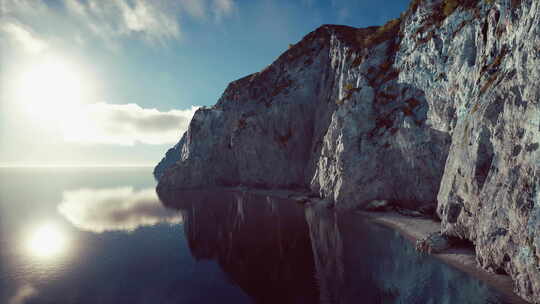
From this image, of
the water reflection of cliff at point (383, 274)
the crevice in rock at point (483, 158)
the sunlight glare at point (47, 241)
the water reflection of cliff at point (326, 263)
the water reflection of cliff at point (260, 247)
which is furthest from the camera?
the sunlight glare at point (47, 241)

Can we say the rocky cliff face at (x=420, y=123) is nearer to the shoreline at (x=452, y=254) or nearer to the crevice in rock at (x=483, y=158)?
the crevice in rock at (x=483, y=158)

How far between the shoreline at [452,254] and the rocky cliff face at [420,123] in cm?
89

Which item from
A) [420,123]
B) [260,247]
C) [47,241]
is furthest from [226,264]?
[420,123]

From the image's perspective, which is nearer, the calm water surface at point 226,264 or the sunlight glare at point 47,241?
the calm water surface at point 226,264

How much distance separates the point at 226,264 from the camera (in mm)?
26078

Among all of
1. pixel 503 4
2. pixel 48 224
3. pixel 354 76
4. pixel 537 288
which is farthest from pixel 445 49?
pixel 48 224

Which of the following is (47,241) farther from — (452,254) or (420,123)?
(420,123)

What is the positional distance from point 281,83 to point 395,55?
43127mm

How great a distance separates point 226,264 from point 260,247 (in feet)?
18.5

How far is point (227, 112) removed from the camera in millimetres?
105438

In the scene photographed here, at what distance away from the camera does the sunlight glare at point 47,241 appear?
1236 inches

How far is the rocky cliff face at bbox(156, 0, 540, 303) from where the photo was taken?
18.1 metres

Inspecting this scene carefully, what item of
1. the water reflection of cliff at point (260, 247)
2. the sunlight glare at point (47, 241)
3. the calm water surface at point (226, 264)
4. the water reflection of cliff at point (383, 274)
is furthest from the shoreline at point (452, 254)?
the sunlight glare at point (47, 241)

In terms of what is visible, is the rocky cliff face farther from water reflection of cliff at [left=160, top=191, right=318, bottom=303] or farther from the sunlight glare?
the sunlight glare
